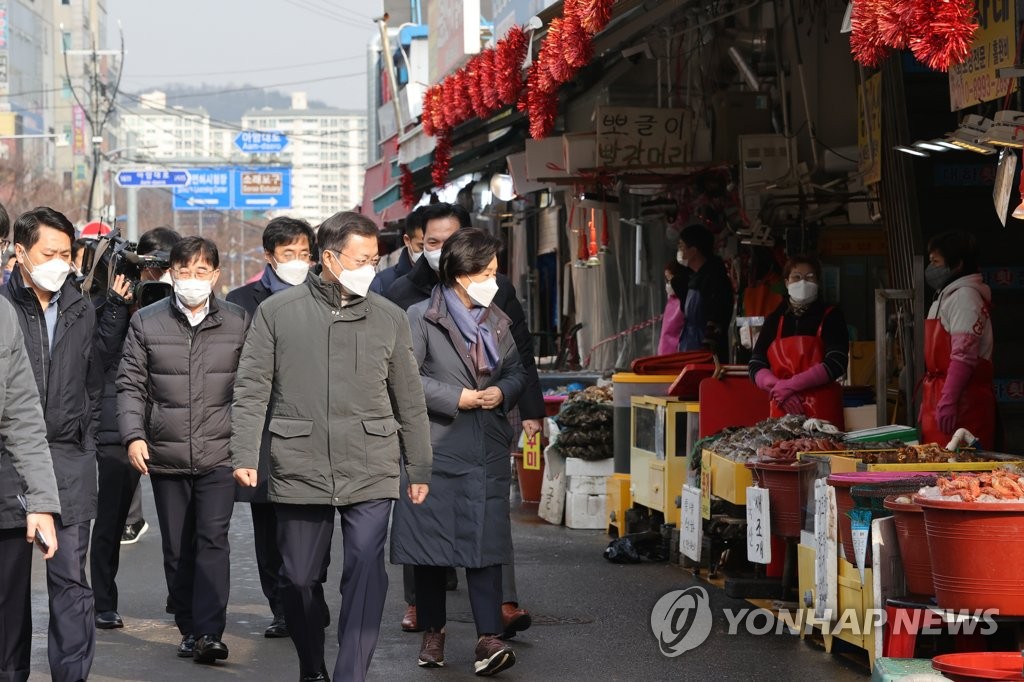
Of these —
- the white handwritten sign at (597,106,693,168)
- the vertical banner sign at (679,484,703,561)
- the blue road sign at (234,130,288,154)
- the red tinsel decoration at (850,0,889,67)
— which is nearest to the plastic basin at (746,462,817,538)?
the vertical banner sign at (679,484,703,561)

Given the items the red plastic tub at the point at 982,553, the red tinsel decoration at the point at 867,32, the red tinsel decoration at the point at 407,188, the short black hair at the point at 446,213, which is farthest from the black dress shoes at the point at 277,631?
the red tinsel decoration at the point at 407,188

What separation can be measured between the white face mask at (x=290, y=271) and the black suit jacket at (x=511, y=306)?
0.53m

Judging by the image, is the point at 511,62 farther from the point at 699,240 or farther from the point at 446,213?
the point at 446,213

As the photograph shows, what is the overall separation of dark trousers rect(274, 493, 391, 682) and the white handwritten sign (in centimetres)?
649

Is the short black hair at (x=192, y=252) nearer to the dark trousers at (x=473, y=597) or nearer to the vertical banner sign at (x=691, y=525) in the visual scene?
the dark trousers at (x=473, y=597)

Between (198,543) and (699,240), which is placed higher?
(699,240)

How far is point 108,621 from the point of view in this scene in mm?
8859

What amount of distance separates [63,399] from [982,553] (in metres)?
3.89

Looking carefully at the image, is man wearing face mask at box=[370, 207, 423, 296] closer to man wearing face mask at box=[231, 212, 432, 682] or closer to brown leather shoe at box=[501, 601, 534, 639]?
brown leather shoe at box=[501, 601, 534, 639]

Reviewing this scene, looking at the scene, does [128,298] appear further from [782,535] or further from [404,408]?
[782,535]

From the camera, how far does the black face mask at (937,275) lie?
29.9ft

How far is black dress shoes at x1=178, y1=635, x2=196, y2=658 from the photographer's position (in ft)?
26.5

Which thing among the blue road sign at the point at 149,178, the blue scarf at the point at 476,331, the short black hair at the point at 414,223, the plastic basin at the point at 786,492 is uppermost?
the blue road sign at the point at 149,178
